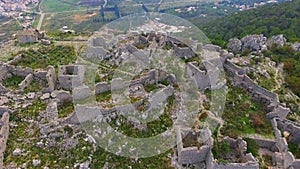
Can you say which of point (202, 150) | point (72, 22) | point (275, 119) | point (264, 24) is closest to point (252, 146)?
point (275, 119)

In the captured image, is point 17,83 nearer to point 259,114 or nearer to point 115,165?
point 115,165

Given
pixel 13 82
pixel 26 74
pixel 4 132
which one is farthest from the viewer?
pixel 26 74

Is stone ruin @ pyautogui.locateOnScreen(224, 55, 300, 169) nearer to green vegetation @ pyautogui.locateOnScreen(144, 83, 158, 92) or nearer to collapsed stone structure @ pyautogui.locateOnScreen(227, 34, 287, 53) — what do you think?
green vegetation @ pyautogui.locateOnScreen(144, 83, 158, 92)

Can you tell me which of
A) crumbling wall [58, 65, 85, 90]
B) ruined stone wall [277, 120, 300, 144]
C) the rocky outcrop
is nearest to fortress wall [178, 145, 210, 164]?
ruined stone wall [277, 120, 300, 144]

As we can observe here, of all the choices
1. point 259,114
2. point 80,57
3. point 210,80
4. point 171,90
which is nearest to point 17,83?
point 80,57

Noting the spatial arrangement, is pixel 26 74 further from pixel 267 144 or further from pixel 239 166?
pixel 267 144

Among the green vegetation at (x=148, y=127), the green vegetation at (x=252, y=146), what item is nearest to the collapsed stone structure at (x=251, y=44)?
the green vegetation at (x=252, y=146)
